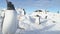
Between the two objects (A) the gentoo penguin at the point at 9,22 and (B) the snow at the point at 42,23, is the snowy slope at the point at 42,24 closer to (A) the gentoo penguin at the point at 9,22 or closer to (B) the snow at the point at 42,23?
(B) the snow at the point at 42,23

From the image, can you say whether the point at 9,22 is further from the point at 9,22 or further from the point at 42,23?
the point at 42,23

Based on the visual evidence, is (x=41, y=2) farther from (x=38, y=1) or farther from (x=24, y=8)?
(x=24, y=8)

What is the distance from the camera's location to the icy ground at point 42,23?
2.41 meters

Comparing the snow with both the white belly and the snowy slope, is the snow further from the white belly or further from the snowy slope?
the white belly

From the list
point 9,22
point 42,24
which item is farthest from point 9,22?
point 42,24

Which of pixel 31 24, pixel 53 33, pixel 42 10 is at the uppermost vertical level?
pixel 42 10

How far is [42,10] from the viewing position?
2490 mm

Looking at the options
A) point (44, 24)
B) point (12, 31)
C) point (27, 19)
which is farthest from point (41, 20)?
point (12, 31)

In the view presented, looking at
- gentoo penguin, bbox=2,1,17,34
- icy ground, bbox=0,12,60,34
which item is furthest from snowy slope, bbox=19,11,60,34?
gentoo penguin, bbox=2,1,17,34

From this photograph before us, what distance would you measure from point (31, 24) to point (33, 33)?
0.15 m

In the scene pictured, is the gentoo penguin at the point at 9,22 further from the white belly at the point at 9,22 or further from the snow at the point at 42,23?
the snow at the point at 42,23

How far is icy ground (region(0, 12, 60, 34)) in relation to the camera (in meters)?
2.41

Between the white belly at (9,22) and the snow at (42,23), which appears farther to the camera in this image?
the snow at (42,23)


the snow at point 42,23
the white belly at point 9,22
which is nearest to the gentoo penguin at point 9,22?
the white belly at point 9,22
